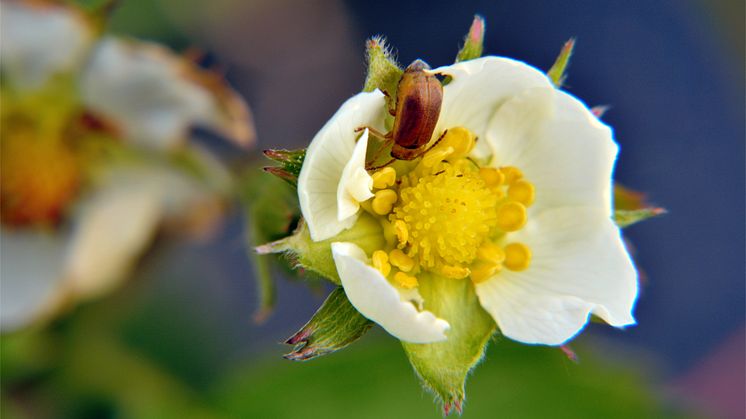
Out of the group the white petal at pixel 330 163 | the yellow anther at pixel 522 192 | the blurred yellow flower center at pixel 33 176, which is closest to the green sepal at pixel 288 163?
the white petal at pixel 330 163

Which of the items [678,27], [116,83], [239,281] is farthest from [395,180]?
[678,27]

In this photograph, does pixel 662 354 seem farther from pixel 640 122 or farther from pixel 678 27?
pixel 678 27

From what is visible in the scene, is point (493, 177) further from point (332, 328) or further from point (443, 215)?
point (332, 328)

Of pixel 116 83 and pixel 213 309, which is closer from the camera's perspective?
pixel 116 83

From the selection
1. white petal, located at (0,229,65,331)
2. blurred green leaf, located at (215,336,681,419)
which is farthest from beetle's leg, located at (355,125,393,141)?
blurred green leaf, located at (215,336,681,419)

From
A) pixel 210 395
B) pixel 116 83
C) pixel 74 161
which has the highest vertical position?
pixel 116 83

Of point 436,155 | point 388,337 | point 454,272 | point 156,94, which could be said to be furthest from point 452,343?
point 388,337

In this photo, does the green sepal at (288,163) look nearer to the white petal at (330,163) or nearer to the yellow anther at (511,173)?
the white petal at (330,163)
